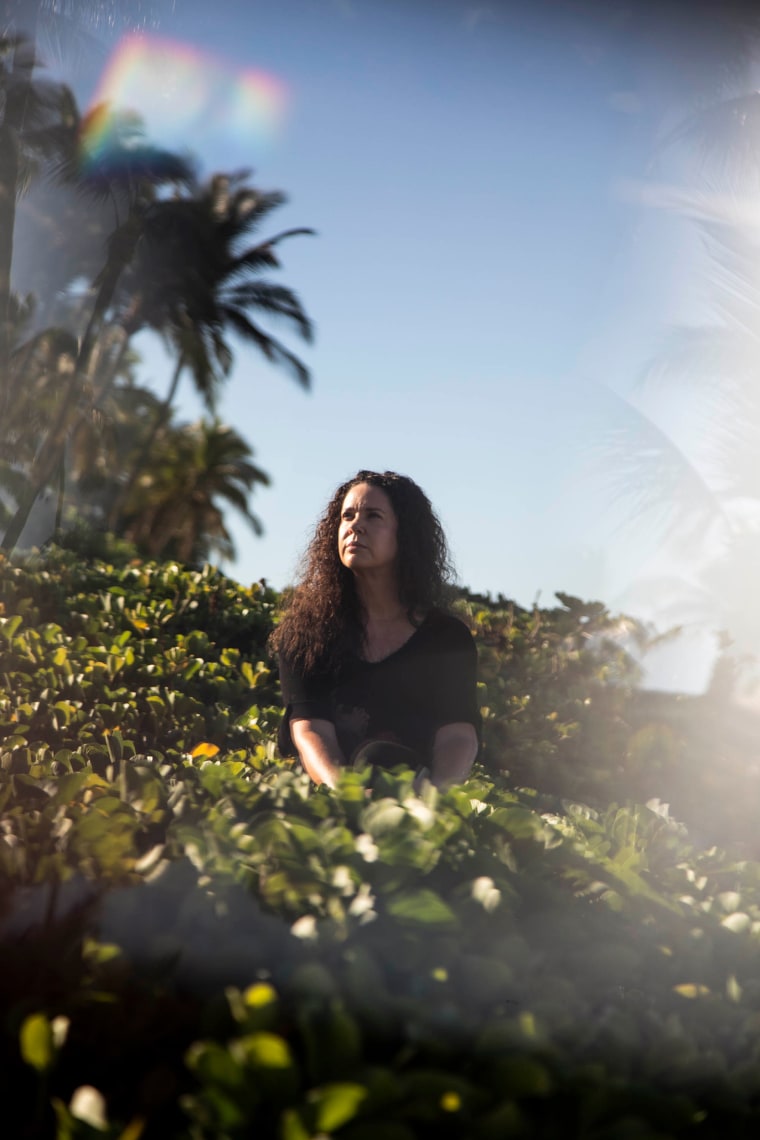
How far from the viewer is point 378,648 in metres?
3.30

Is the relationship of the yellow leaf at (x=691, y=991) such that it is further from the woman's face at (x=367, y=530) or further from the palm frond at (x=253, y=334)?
the palm frond at (x=253, y=334)

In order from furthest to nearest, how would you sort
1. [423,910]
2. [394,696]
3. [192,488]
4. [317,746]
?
[192,488], [394,696], [317,746], [423,910]

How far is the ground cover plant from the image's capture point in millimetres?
979

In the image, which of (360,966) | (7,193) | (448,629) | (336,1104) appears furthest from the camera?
(7,193)

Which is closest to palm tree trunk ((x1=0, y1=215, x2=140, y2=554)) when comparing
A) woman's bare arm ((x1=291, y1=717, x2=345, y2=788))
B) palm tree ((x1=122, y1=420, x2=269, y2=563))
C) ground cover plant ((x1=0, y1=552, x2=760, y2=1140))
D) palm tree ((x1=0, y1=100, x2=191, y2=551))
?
palm tree ((x1=0, y1=100, x2=191, y2=551))

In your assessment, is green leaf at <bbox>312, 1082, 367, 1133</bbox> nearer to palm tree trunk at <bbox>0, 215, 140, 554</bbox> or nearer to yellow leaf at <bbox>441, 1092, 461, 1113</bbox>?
yellow leaf at <bbox>441, 1092, 461, 1113</bbox>

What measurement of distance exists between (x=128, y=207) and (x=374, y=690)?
71.6ft

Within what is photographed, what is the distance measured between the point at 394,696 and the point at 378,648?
0.23 metres

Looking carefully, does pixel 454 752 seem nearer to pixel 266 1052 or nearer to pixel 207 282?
pixel 266 1052

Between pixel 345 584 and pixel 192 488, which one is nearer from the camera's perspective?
pixel 345 584

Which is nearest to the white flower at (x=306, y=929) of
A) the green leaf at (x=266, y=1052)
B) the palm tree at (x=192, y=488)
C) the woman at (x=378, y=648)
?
the green leaf at (x=266, y=1052)

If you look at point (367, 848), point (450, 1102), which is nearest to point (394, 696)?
point (367, 848)

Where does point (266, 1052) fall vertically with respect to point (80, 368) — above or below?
below

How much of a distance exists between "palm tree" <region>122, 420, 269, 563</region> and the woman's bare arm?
86.4 feet
